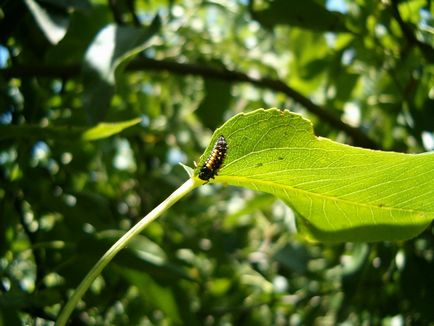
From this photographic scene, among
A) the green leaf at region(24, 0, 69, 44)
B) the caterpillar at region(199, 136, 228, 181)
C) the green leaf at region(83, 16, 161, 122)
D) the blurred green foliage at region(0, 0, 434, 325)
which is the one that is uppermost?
the green leaf at region(24, 0, 69, 44)

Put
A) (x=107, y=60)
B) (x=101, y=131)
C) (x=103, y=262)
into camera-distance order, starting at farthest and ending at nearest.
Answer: (x=107, y=60) < (x=101, y=131) < (x=103, y=262)

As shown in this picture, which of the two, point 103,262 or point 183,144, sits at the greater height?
point 103,262

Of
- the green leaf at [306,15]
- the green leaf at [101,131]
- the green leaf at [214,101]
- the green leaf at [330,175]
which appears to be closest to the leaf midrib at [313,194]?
the green leaf at [330,175]

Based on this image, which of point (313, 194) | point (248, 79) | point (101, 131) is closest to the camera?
point (313, 194)

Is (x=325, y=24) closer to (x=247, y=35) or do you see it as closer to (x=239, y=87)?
(x=247, y=35)

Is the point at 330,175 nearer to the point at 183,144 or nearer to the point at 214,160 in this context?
the point at 214,160

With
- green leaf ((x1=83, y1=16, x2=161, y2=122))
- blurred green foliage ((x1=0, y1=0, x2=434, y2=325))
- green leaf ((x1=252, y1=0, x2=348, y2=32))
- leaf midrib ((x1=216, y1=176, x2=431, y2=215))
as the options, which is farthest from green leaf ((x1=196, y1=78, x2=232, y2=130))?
leaf midrib ((x1=216, y1=176, x2=431, y2=215))

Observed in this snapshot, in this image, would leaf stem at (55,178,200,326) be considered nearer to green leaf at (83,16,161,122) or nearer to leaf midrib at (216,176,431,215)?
leaf midrib at (216,176,431,215)

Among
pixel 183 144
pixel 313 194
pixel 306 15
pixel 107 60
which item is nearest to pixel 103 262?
pixel 313 194
